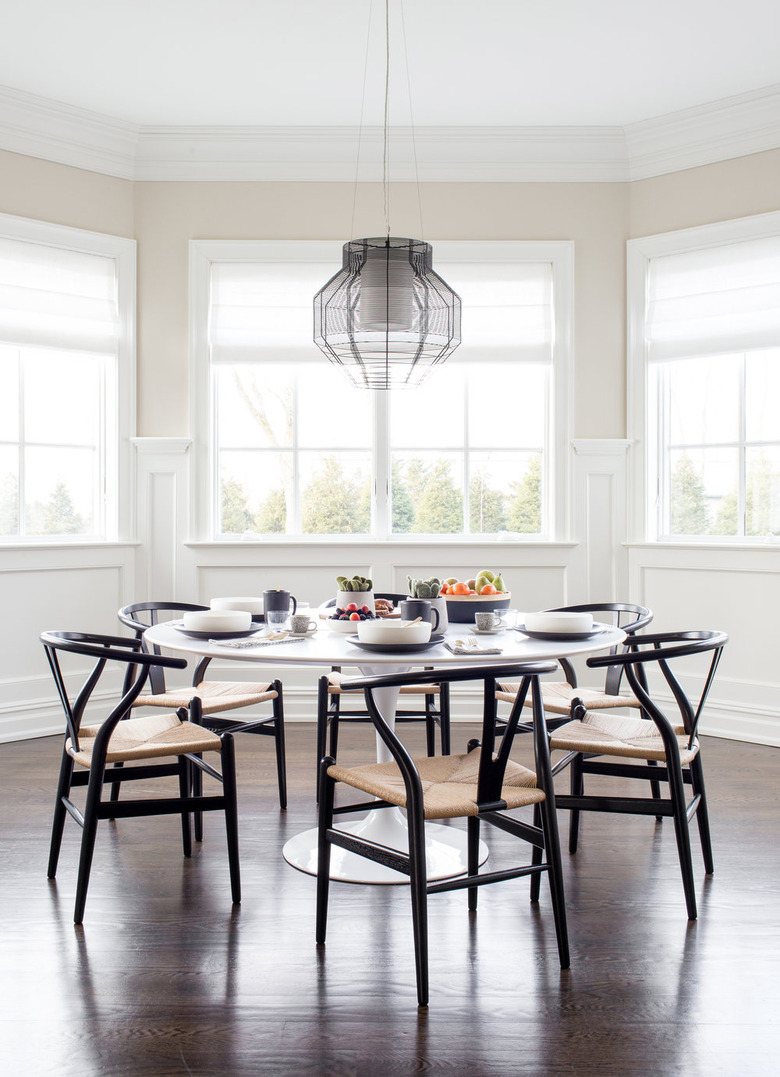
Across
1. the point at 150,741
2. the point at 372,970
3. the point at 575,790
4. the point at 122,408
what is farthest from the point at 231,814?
the point at 122,408

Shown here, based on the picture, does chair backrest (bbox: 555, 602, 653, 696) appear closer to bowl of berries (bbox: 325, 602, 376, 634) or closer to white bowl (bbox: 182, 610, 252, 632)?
bowl of berries (bbox: 325, 602, 376, 634)

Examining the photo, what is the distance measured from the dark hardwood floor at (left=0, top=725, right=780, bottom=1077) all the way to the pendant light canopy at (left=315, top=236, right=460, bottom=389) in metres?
1.64

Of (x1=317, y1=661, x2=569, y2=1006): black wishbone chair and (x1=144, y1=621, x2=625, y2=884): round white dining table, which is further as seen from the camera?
(x1=144, y1=621, x2=625, y2=884): round white dining table

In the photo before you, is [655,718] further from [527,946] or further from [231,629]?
[231,629]

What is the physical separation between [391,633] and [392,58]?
9.49 ft

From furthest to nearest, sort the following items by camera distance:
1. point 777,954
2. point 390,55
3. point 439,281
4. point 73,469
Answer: point 73,469
point 390,55
point 439,281
point 777,954

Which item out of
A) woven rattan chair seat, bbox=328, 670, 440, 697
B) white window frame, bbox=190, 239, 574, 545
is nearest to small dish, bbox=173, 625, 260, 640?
woven rattan chair seat, bbox=328, 670, 440, 697

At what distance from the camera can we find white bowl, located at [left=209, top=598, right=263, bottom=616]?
9.84ft

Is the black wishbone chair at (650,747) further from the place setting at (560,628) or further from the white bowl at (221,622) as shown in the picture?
the white bowl at (221,622)

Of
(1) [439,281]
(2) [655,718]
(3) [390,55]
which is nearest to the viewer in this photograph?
(2) [655,718]

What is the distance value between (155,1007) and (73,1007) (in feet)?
0.60

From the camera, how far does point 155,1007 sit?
78.0 inches

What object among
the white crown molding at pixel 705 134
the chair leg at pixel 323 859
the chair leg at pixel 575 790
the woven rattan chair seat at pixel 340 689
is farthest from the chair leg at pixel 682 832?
the white crown molding at pixel 705 134

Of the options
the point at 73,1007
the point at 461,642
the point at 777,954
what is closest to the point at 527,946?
the point at 777,954
